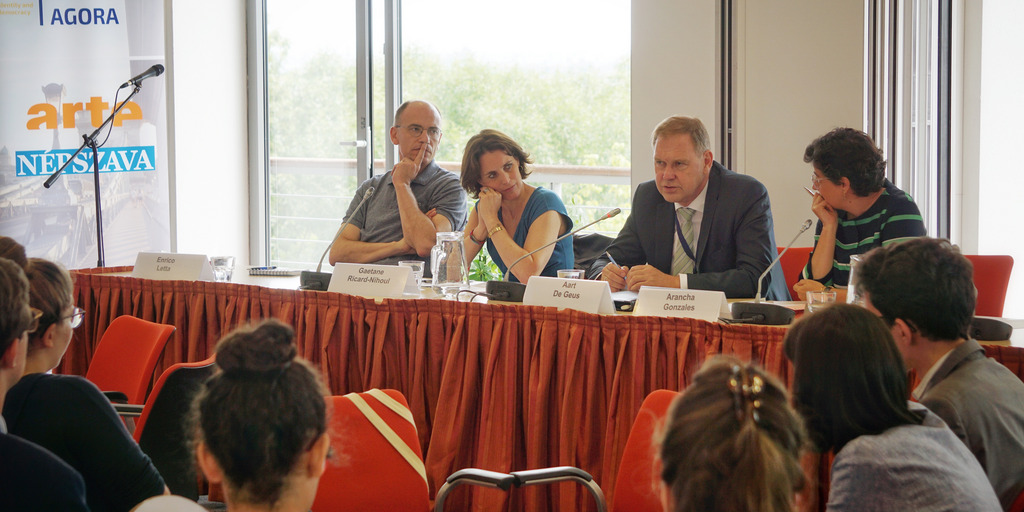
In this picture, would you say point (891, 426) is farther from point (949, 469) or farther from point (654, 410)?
point (654, 410)

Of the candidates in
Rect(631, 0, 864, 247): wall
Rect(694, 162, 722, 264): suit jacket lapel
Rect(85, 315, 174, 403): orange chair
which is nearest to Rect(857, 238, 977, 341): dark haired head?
Rect(694, 162, 722, 264): suit jacket lapel

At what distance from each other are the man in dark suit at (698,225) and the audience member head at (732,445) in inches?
62.8

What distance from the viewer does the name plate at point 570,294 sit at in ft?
6.81

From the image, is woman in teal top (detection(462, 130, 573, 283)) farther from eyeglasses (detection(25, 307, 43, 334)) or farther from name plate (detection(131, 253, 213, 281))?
eyeglasses (detection(25, 307, 43, 334))

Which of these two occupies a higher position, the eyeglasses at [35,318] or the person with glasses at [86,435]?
the eyeglasses at [35,318]

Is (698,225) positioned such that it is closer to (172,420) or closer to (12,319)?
(172,420)

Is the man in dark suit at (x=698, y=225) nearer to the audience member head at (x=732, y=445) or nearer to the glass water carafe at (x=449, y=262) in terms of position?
the glass water carafe at (x=449, y=262)

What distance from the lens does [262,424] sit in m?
0.98

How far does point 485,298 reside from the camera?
2.32 m

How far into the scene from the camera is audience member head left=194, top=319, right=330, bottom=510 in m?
0.98

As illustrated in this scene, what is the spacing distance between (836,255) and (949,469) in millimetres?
1655

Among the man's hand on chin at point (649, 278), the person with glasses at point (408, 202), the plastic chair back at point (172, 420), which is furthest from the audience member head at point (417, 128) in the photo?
the plastic chair back at point (172, 420)

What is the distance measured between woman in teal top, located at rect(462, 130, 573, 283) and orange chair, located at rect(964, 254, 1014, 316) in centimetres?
127

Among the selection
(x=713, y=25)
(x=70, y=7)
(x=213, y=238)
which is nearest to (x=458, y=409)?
(x=713, y=25)
